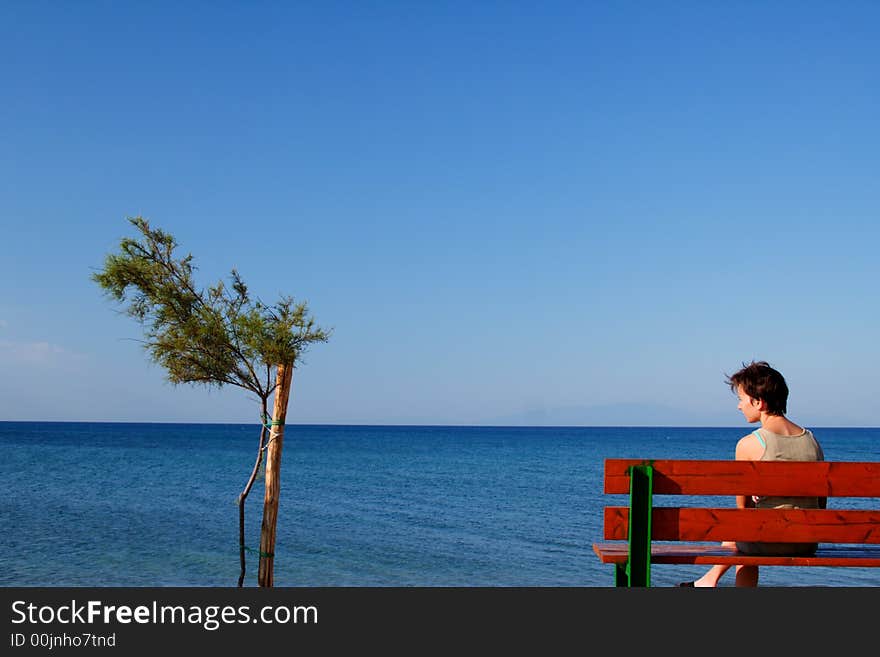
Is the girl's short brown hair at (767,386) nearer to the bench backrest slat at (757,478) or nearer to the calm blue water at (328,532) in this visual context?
the bench backrest slat at (757,478)

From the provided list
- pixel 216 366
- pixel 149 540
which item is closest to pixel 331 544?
pixel 149 540

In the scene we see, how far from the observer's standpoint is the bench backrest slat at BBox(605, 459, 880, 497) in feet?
15.0

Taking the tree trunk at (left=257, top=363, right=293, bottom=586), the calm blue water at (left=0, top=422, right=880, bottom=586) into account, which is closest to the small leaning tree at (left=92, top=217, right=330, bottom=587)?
the tree trunk at (left=257, top=363, right=293, bottom=586)

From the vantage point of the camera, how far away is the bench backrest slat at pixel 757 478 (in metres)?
4.57

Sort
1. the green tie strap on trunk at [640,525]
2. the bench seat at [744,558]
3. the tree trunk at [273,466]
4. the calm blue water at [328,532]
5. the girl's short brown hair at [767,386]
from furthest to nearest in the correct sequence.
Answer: the calm blue water at [328,532] < the tree trunk at [273,466] < the girl's short brown hair at [767,386] < the bench seat at [744,558] < the green tie strap on trunk at [640,525]

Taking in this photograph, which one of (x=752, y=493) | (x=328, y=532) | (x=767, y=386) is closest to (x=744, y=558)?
(x=752, y=493)

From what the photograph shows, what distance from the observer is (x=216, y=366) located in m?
8.70

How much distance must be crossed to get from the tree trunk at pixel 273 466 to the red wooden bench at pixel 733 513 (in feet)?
14.6

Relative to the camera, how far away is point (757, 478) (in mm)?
4641

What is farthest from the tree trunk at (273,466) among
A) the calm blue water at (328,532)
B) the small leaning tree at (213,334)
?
the calm blue water at (328,532)

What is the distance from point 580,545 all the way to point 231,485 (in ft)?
74.2

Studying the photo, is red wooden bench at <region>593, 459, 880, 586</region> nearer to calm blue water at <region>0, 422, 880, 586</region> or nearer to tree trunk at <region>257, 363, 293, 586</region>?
tree trunk at <region>257, 363, 293, 586</region>

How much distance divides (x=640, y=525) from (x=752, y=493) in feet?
2.14
